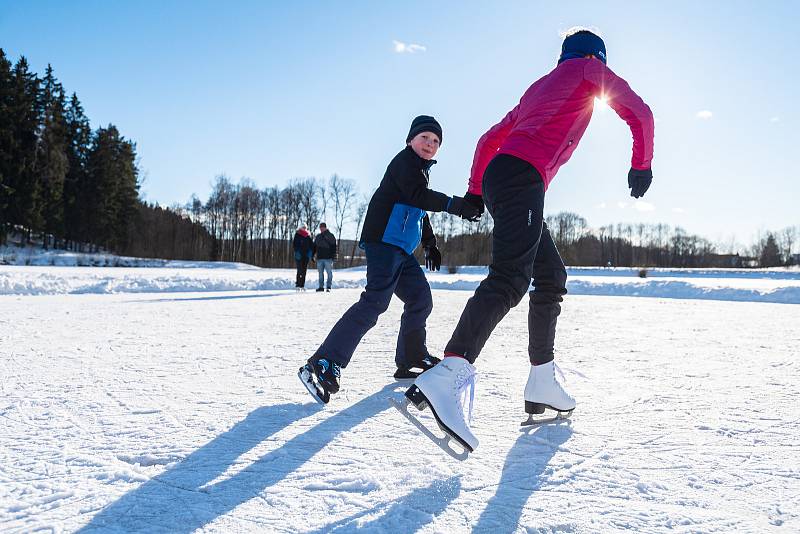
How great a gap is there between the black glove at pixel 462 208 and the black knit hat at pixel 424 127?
56cm

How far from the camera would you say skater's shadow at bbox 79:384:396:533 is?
1.10m

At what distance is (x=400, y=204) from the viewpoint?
95.0 inches

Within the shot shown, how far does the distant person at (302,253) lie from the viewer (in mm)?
12719

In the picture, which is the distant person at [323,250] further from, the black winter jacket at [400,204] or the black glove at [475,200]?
the black glove at [475,200]

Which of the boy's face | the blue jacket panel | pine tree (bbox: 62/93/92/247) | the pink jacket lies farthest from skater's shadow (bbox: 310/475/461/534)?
pine tree (bbox: 62/93/92/247)

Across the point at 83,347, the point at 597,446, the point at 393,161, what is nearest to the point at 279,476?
the point at 597,446

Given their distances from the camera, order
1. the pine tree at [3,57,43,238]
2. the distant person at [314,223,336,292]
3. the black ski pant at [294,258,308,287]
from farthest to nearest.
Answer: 1. the pine tree at [3,57,43,238]
2. the black ski pant at [294,258,308,287]
3. the distant person at [314,223,336,292]

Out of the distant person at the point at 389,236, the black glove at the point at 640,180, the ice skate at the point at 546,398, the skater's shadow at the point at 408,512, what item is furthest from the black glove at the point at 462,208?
the skater's shadow at the point at 408,512

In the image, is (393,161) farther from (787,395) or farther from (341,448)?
(787,395)

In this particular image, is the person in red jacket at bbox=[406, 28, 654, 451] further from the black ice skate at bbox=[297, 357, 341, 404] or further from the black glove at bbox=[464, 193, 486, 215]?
the black ice skate at bbox=[297, 357, 341, 404]

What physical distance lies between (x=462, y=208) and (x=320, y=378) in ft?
3.33

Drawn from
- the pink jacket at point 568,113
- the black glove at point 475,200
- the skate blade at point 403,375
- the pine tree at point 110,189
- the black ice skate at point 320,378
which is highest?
the pine tree at point 110,189

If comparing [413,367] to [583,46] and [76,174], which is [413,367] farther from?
[76,174]

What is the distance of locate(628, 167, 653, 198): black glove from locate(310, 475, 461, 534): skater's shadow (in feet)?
4.51
